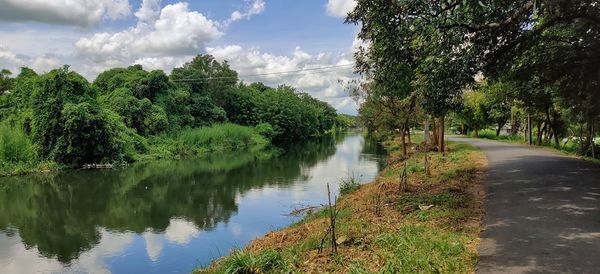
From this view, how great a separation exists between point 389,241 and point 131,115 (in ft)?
148

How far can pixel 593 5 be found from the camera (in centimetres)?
1319

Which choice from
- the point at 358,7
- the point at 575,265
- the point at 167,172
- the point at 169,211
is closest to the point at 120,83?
the point at 167,172

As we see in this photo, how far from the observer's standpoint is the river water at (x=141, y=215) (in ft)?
45.2

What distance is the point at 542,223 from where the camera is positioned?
9602mm

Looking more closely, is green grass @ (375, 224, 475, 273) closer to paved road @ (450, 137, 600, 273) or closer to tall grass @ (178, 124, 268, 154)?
paved road @ (450, 137, 600, 273)

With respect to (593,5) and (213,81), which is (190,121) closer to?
(213,81)

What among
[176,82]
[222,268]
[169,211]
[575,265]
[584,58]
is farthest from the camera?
[176,82]

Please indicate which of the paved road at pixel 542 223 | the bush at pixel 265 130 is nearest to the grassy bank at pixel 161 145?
the bush at pixel 265 130

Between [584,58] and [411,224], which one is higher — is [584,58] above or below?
above

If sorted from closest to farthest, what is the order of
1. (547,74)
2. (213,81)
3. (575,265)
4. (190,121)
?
(575,265)
(547,74)
(190,121)
(213,81)

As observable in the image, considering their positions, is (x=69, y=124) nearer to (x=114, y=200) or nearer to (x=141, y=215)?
(x=114, y=200)

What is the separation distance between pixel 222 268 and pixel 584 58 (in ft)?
47.0

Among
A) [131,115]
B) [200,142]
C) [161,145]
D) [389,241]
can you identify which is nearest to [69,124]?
[131,115]

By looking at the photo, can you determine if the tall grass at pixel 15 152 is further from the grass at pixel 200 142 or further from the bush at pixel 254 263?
the bush at pixel 254 263
